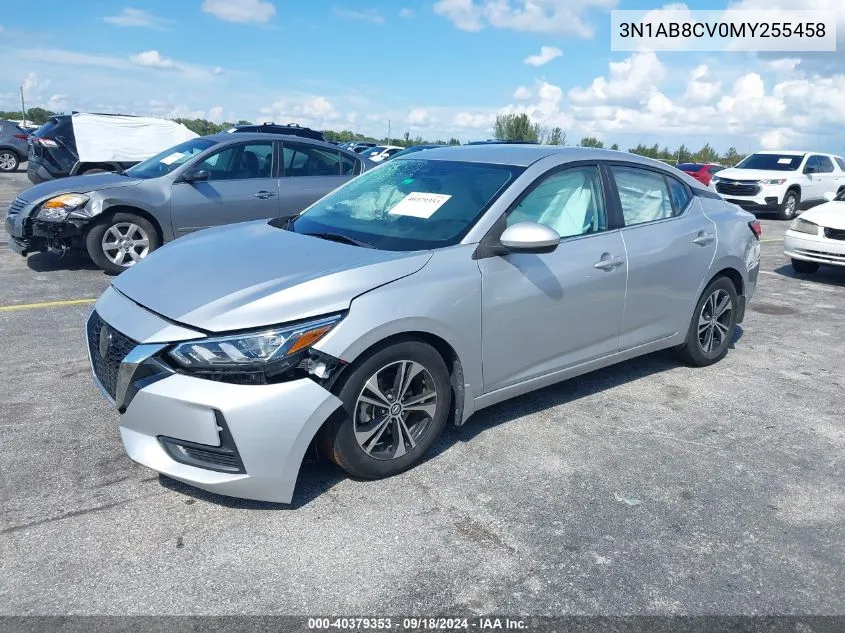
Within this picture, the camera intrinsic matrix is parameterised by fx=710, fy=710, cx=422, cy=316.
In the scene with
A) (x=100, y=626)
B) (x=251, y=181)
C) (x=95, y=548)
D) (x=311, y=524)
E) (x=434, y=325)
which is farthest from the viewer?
(x=251, y=181)

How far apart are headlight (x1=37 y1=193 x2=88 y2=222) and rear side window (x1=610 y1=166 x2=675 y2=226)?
5945mm

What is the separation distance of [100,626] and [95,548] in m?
0.51

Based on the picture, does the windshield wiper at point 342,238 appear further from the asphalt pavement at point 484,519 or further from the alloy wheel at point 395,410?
the asphalt pavement at point 484,519

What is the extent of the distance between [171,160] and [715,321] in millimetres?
6463

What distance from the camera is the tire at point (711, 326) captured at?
5.20 metres

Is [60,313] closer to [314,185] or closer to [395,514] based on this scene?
[314,185]

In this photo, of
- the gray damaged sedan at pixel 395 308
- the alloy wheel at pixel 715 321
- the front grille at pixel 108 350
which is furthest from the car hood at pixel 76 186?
the alloy wheel at pixel 715 321

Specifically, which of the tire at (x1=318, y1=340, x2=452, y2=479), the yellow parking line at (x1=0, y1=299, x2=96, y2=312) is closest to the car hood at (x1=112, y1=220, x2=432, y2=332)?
A: the tire at (x1=318, y1=340, x2=452, y2=479)

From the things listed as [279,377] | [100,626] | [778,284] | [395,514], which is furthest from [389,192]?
[778,284]

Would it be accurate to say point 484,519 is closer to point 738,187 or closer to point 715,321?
point 715,321

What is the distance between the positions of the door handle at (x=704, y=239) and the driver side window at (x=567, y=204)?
3.08ft

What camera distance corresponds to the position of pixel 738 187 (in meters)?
17.3

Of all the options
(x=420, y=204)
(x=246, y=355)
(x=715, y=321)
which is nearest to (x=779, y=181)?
(x=715, y=321)

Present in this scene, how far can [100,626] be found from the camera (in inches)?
96.8
